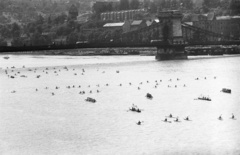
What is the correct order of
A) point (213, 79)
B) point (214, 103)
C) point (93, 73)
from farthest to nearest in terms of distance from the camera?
point (93, 73) → point (213, 79) → point (214, 103)

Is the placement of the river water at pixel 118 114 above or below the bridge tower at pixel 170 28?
below

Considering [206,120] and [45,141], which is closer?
[45,141]

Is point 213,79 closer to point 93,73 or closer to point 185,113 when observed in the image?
point 93,73

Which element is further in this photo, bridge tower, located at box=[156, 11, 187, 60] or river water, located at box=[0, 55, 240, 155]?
bridge tower, located at box=[156, 11, 187, 60]

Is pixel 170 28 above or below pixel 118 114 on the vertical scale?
above

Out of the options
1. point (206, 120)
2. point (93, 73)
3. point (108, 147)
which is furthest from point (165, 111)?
point (93, 73)

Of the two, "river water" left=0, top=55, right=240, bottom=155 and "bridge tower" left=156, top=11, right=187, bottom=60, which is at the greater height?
"bridge tower" left=156, top=11, right=187, bottom=60

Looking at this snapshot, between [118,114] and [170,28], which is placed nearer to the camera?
[118,114]

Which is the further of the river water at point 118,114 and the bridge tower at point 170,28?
the bridge tower at point 170,28
